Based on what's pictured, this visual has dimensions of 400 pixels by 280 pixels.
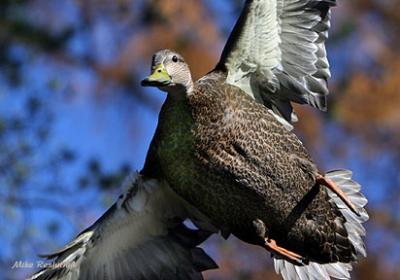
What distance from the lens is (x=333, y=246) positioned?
5223 millimetres

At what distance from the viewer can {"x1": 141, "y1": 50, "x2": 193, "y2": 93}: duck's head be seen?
15.5ft

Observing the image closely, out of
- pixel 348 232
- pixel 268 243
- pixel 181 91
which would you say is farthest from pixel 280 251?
pixel 181 91

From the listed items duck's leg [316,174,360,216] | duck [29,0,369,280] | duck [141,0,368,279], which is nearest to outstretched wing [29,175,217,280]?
duck [29,0,369,280]

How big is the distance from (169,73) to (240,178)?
52 cm

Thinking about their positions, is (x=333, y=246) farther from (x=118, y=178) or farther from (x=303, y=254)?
(x=118, y=178)

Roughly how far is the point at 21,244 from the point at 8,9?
2.60m

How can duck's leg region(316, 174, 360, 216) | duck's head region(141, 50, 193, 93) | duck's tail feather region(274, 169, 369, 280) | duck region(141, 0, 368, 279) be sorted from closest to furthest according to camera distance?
duck's head region(141, 50, 193, 93)
duck region(141, 0, 368, 279)
duck's leg region(316, 174, 360, 216)
duck's tail feather region(274, 169, 369, 280)

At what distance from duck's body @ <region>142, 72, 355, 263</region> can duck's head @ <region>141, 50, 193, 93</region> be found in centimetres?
6

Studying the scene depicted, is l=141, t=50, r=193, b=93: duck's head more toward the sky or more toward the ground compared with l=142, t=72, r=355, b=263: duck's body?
more toward the sky

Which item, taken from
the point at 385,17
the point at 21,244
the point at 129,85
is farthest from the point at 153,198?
the point at 385,17

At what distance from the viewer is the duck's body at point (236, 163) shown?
→ 4832 mm

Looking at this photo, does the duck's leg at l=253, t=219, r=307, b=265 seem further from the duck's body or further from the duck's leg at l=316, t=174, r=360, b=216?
the duck's leg at l=316, t=174, r=360, b=216

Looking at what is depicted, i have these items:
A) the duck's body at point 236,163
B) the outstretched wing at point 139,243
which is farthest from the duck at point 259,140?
the outstretched wing at point 139,243

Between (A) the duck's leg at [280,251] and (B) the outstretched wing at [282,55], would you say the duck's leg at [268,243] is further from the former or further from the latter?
(B) the outstretched wing at [282,55]
